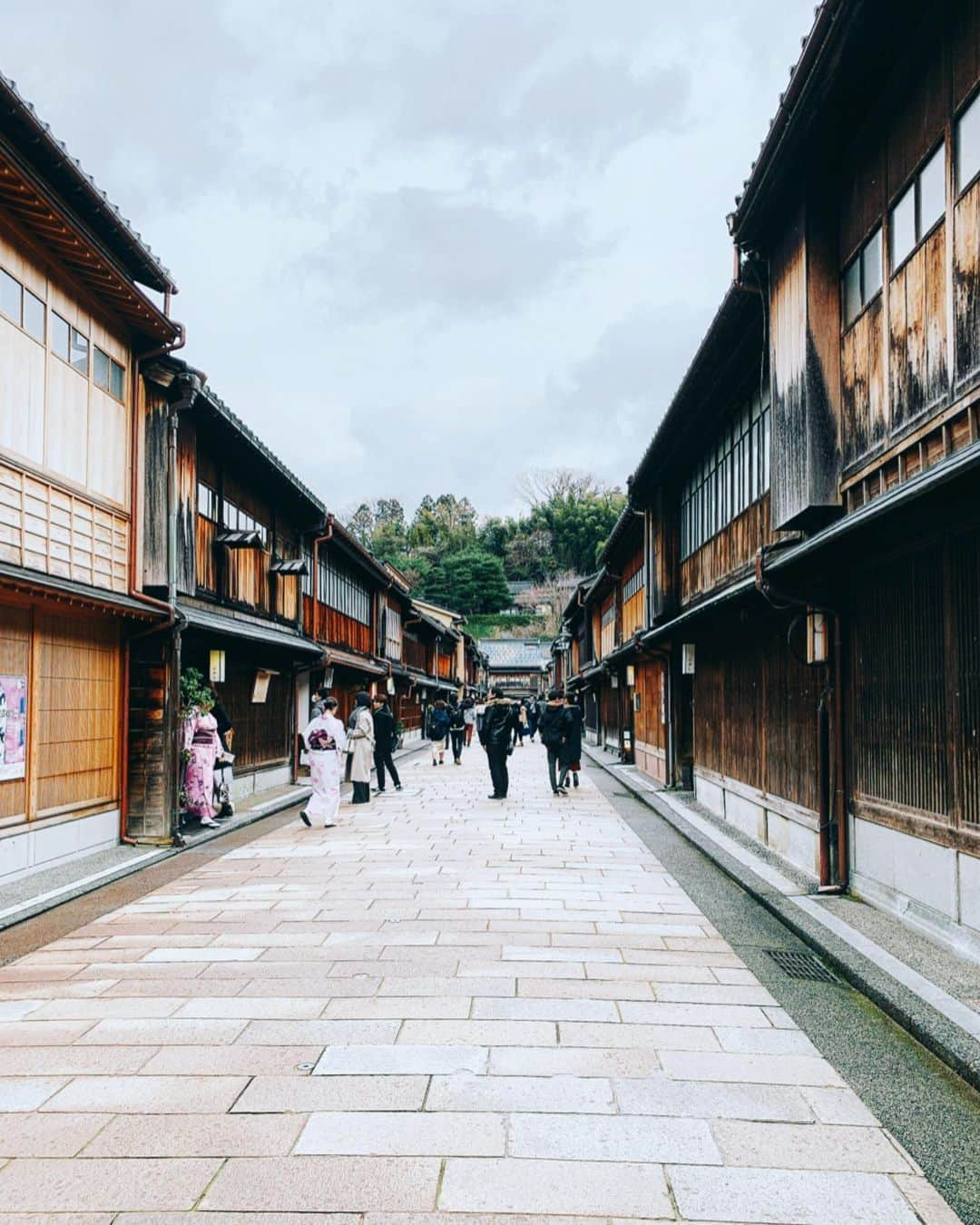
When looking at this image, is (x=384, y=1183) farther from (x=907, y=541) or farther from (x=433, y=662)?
(x=433, y=662)

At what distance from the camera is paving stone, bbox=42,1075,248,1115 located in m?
4.84

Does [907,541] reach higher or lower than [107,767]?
higher

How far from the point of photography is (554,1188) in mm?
4016

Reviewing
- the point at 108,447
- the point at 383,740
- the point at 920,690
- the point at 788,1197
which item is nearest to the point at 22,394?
the point at 108,447

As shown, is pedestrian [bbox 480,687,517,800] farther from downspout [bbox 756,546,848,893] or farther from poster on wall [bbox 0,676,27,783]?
poster on wall [bbox 0,676,27,783]

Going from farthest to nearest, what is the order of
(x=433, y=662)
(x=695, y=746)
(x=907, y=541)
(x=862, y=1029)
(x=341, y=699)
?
(x=433, y=662) → (x=341, y=699) → (x=695, y=746) → (x=907, y=541) → (x=862, y=1029)

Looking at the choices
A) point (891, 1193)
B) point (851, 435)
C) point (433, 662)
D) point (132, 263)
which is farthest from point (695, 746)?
point (433, 662)

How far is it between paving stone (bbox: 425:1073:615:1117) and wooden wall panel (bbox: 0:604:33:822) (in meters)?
7.21

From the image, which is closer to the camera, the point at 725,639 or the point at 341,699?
the point at 725,639

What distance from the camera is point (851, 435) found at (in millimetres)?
9445

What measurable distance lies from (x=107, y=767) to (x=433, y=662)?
141 ft

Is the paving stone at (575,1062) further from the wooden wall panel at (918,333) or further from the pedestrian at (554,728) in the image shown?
the pedestrian at (554,728)

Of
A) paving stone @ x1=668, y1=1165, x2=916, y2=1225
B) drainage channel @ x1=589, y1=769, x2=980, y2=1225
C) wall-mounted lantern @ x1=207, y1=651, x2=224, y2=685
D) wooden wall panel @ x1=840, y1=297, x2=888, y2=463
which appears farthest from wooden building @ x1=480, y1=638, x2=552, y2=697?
paving stone @ x1=668, y1=1165, x2=916, y2=1225

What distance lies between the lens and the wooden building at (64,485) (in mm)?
10164
